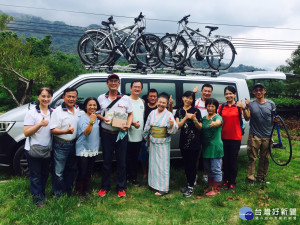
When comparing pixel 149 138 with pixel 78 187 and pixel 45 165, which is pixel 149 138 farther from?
pixel 45 165

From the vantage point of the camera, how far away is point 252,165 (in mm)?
4129

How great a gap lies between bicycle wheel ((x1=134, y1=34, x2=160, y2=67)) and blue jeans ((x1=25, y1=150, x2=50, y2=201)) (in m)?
3.23

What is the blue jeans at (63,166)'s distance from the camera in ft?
10.3

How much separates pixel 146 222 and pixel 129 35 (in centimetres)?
413

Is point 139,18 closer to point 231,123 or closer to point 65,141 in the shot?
point 231,123

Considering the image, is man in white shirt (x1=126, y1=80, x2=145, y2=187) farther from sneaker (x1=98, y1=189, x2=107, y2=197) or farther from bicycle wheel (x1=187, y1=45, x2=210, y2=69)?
bicycle wheel (x1=187, y1=45, x2=210, y2=69)

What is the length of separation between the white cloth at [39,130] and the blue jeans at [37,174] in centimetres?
19

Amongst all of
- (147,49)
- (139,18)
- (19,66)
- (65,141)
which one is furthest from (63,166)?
(19,66)

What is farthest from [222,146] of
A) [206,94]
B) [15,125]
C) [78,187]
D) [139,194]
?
[15,125]

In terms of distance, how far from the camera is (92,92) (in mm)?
4105

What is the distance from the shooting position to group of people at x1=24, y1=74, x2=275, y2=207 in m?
3.07

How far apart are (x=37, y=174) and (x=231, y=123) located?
2.91m

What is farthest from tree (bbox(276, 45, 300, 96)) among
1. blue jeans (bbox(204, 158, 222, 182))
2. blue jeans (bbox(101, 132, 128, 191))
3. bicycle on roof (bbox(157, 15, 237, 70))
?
blue jeans (bbox(101, 132, 128, 191))

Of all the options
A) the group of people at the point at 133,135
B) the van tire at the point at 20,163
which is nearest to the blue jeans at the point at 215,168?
the group of people at the point at 133,135
